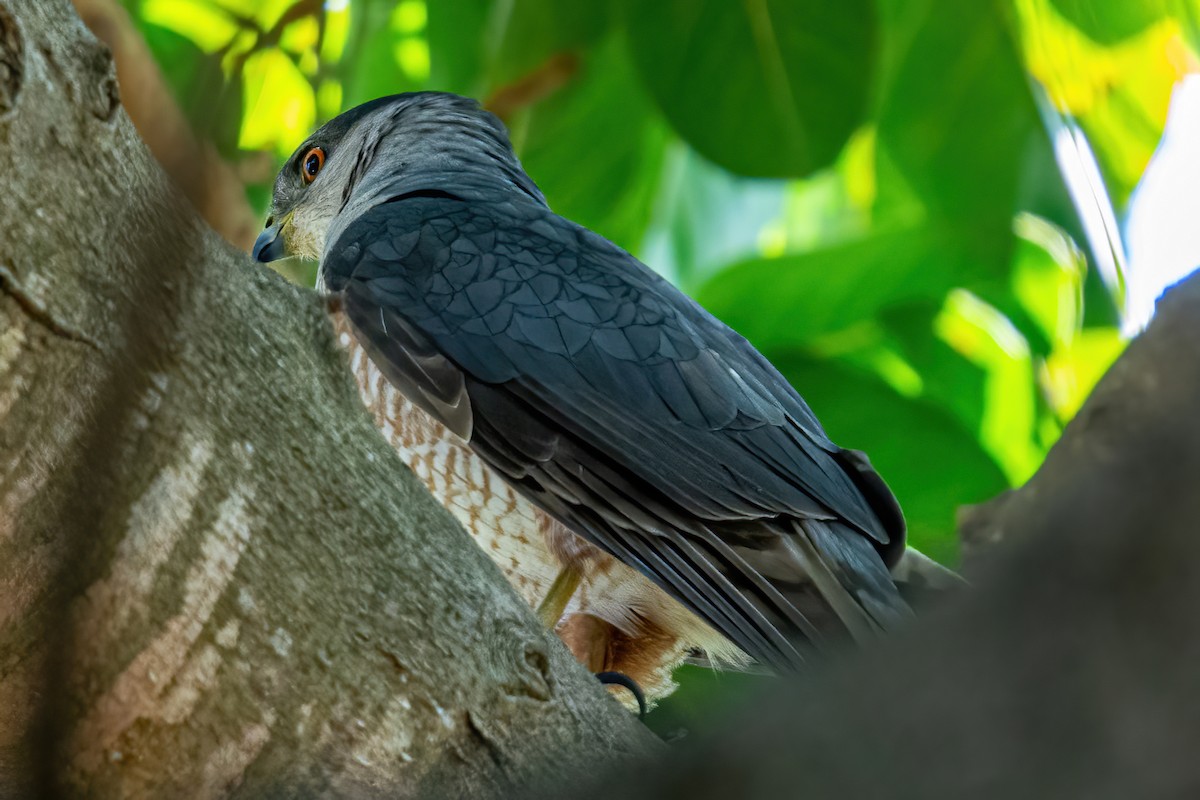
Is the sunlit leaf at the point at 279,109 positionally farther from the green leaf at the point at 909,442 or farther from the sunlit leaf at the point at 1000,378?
the sunlit leaf at the point at 1000,378

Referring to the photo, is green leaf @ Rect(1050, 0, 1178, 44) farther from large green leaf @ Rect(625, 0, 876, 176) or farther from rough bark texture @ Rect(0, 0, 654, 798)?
rough bark texture @ Rect(0, 0, 654, 798)

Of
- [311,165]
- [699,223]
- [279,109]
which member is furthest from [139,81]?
[699,223]

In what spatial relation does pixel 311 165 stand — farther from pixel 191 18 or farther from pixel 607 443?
pixel 607 443

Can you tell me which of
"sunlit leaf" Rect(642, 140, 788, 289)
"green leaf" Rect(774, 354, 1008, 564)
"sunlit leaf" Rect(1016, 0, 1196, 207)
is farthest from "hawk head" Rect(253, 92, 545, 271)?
"sunlit leaf" Rect(1016, 0, 1196, 207)

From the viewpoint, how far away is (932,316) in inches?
150

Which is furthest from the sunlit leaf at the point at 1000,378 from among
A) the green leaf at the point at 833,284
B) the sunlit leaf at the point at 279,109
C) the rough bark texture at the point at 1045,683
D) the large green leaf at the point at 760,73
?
the rough bark texture at the point at 1045,683

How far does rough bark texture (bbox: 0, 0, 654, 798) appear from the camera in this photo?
136cm

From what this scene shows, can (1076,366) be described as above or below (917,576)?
above

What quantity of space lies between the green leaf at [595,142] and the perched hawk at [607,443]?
39 centimetres

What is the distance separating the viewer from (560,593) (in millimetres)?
3070

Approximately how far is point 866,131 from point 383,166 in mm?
1651

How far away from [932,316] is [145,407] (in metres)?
2.82

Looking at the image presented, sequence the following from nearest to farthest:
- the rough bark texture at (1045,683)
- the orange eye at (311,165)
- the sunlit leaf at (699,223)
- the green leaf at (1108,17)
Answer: the rough bark texture at (1045,683) < the green leaf at (1108,17) < the orange eye at (311,165) < the sunlit leaf at (699,223)

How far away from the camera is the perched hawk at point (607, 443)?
101 inches
